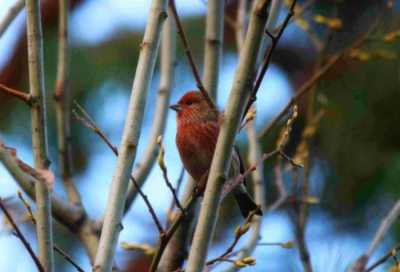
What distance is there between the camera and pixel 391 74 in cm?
648

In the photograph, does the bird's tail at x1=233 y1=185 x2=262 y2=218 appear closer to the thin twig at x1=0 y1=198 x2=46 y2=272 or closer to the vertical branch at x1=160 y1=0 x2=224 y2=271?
the vertical branch at x1=160 y1=0 x2=224 y2=271

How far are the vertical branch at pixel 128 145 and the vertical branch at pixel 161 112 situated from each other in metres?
1.08

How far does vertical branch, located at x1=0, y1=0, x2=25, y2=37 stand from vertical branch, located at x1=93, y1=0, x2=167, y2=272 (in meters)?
0.80

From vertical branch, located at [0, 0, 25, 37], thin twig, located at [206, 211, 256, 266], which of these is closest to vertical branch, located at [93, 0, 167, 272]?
thin twig, located at [206, 211, 256, 266]

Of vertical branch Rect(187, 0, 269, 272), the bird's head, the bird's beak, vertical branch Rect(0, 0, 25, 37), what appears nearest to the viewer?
vertical branch Rect(187, 0, 269, 272)

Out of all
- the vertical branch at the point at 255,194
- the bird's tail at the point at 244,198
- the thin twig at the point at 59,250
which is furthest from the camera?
the bird's tail at the point at 244,198

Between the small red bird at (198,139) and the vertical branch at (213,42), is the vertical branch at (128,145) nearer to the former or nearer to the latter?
the vertical branch at (213,42)

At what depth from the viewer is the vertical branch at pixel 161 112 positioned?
420cm

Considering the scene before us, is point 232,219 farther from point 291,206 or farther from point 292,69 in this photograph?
point 291,206

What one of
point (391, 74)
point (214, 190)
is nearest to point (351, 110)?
point (391, 74)

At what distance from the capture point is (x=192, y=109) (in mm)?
5094

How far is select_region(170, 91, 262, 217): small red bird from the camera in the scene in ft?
14.9

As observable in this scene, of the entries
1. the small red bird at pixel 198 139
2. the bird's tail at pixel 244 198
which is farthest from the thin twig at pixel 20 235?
the bird's tail at pixel 244 198

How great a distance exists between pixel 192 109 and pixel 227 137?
8.06 ft
